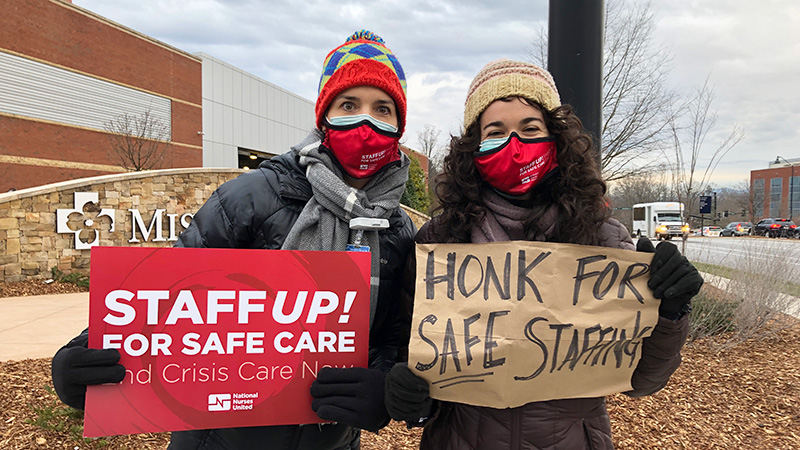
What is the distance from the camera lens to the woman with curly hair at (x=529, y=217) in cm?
148

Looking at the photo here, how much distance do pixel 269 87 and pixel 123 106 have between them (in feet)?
30.6

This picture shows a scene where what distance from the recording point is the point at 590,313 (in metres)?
1.47

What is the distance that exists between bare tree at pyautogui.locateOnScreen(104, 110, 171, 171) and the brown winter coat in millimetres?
21253

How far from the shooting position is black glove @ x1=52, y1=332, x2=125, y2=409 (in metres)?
1.36

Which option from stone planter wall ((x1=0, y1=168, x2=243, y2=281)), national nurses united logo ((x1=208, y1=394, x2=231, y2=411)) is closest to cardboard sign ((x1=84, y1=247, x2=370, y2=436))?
national nurses united logo ((x1=208, y1=394, x2=231, y2=411))

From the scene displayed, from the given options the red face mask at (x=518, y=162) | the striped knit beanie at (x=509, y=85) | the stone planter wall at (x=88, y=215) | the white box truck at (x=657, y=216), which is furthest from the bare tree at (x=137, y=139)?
the white box truck at (x=657, y=216)

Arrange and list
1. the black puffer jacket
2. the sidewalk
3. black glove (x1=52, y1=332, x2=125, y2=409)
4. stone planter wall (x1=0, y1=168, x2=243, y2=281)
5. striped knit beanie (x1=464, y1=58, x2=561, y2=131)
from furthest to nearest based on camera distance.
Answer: stone planter wall (x1=0, y1=168, x2=243, y2=281)
the sidewalk
striped knit beanie (x1=464, y1=58, x2=561, y2=131)
the black puffer jacket
black glove (x1=52, y1=332, x2=125, y2=409)

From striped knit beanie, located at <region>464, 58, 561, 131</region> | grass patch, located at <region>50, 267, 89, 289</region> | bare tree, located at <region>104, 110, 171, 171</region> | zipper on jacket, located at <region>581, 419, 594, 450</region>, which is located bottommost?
grass patch, located at <region>50, 267, 89, 289</region>

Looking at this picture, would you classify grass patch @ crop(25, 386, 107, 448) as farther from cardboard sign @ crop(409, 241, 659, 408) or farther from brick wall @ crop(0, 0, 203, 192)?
brick wall @ crop(0, 0, 203, 192)

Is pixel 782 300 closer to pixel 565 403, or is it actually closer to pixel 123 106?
pixel 565 403

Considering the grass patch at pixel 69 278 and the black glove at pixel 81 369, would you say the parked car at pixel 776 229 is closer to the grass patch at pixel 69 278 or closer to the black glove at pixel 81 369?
the grass patch at pixel 69 278

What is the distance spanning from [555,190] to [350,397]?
1.09 meters

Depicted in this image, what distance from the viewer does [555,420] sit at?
1.49m

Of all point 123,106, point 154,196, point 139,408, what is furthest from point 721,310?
point 123,106
